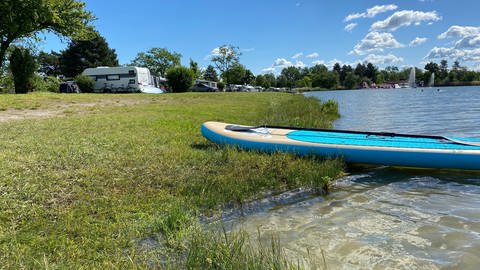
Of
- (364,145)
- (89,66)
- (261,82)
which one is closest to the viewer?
(364,145)

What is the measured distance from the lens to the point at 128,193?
5.29 m

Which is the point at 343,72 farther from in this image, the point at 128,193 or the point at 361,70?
the point at 128,193

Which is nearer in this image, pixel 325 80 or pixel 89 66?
pixel 89 66

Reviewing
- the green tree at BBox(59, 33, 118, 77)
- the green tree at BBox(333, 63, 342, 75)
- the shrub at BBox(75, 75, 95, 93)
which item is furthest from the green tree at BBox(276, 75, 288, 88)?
the shrub at BBox(75, 75, 95, 93)

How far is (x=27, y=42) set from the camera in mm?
28109

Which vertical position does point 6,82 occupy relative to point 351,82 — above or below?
below

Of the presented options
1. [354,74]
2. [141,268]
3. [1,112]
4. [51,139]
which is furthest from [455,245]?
[354,74]

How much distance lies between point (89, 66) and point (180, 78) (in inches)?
1337

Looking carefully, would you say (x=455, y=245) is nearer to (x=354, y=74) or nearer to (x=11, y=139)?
(x=11, y=139)

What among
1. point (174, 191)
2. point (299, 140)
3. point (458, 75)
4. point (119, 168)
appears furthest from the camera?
point (458, 75)

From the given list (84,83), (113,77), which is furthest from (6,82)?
(113,77)

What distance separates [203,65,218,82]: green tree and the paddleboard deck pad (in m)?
73.2

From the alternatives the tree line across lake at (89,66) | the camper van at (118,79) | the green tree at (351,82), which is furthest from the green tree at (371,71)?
the camper van at (118,79)

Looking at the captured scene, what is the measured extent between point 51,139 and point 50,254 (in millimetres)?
5224
